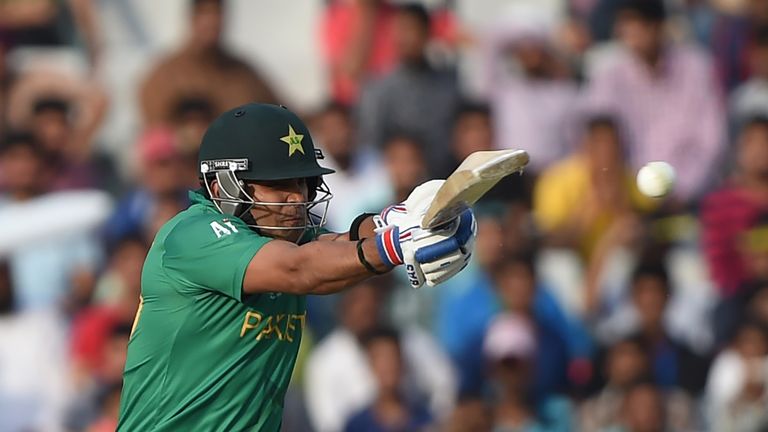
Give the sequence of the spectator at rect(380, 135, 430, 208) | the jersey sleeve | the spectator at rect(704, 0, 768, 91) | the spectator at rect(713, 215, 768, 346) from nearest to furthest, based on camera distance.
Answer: the jersey sleeve < the spectator at rect(713, 215, 768, 346) < the spectator at rect(380, 135, 430, 208) < the spectator at rect(704, 0, 768, 91)

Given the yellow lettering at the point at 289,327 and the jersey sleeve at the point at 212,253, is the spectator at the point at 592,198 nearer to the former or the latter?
the yellow lettering at the point at 289,327

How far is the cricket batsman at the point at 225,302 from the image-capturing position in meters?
5.30

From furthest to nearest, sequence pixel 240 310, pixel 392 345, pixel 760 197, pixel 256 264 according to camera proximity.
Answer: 1. pixel 760 197
2. pixel 392 345
3. pixel 240 310
4. pixel 256 264

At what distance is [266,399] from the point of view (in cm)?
552

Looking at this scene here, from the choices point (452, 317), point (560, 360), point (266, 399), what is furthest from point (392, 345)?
point (266, 399)

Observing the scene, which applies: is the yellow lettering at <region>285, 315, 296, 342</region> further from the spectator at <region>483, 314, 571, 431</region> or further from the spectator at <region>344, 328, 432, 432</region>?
the spectator at <region>483, 314, 571, 431</region>

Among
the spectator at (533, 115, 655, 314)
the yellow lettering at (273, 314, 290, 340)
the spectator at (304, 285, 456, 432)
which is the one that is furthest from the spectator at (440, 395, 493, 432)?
the yellow lettering at (273, 314, 290, 340)

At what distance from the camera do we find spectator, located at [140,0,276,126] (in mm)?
11867

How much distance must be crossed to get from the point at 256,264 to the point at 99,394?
5.93 metres

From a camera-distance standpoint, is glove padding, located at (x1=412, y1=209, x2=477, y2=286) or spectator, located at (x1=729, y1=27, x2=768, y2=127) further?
spectator, located at (x1=729, y1=27, x2=768, y2=127)

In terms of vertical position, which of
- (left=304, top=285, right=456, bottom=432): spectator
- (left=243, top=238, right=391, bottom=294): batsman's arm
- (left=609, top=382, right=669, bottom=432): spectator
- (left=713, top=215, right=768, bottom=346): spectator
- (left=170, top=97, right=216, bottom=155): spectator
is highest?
(left=243, top=238, right=391, bottom=294): batsman's arm

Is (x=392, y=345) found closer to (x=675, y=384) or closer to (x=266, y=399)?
(x=675, y=384)

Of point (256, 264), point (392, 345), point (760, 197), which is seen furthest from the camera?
point (760, 197)

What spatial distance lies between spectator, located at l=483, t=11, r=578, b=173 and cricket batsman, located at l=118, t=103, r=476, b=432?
6.25 metres
